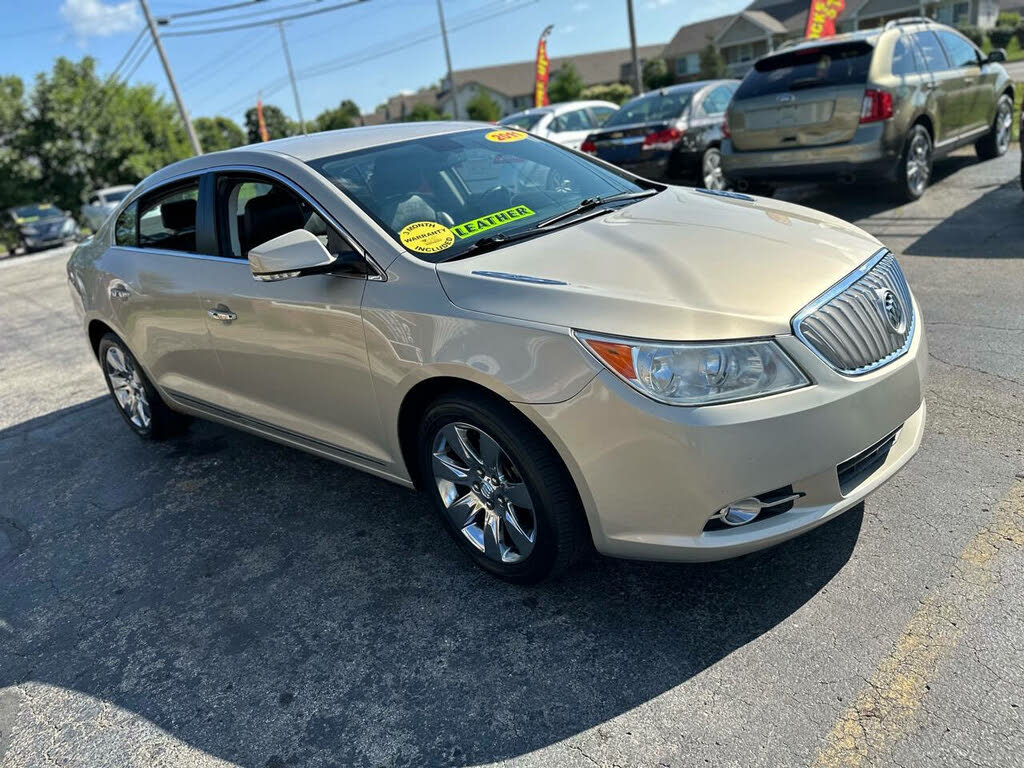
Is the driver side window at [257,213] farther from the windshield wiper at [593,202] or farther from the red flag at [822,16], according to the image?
the red flag at [822,16]

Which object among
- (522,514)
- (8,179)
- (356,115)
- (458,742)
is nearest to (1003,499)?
(522,514)

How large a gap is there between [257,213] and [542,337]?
1919 mm

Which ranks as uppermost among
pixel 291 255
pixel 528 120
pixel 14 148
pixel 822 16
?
pixel 14 148

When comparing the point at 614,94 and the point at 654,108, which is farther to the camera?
the point at 614,94

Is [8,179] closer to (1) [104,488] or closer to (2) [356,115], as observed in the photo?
(1) [104,488]

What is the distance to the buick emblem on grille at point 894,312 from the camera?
268 cm

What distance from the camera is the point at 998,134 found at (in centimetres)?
944

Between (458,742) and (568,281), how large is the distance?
1501mm

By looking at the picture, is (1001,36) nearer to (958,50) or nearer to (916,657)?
(958,50)

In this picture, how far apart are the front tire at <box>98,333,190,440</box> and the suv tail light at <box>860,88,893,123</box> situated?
649cm

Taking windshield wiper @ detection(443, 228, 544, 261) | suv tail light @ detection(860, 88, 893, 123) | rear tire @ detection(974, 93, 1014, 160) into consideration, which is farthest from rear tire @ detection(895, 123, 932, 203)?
windshield wiper @ detection(443, 228, 544, 261)

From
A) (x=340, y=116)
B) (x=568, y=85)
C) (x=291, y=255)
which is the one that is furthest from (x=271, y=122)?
(x=291, y=255)

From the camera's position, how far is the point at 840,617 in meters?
2.54

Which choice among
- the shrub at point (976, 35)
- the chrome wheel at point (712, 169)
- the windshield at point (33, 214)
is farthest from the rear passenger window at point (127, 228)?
the shrub at point (976, 35)
